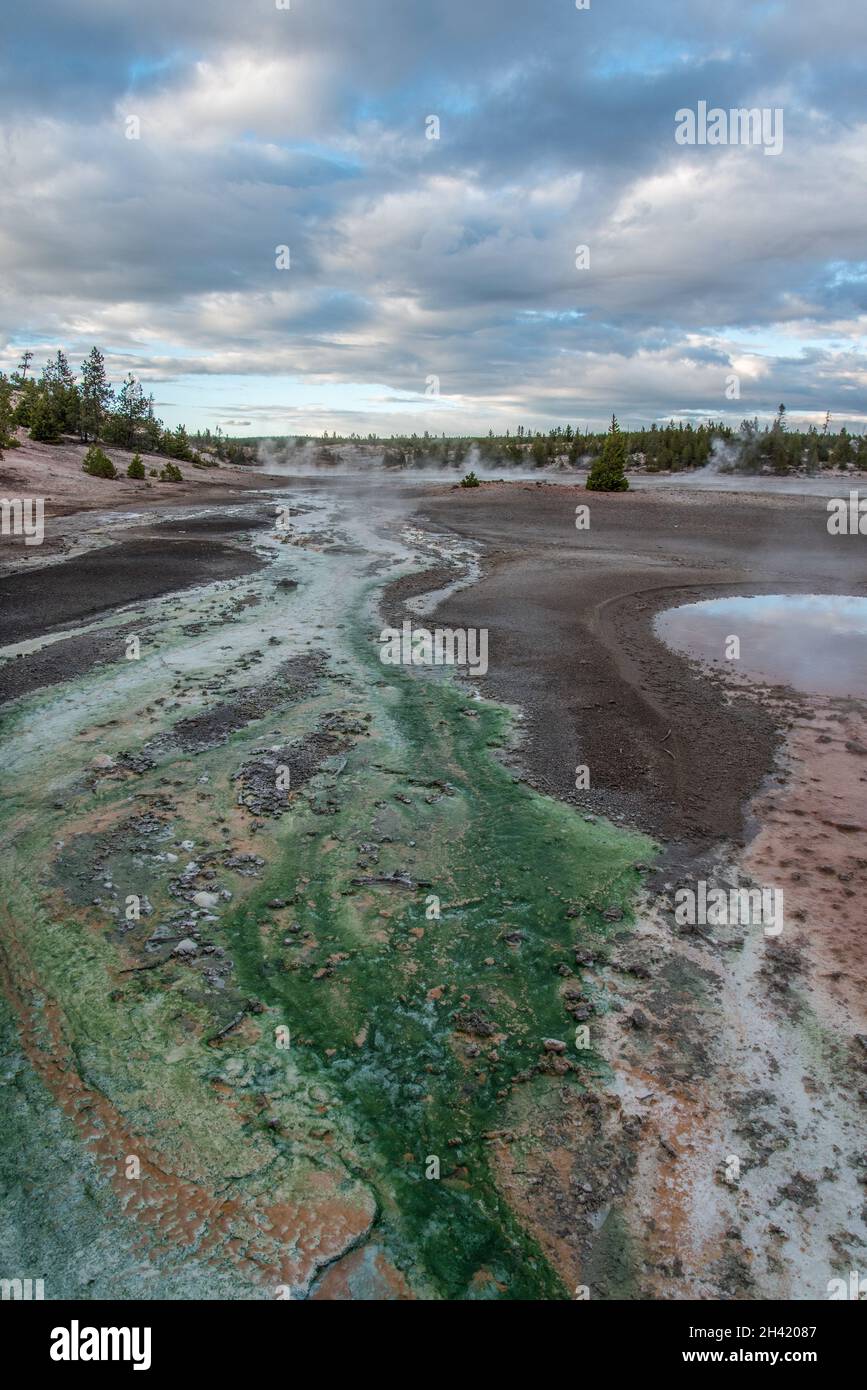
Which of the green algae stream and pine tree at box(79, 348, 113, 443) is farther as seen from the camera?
pine tree at box(79, 348, 113, 443)

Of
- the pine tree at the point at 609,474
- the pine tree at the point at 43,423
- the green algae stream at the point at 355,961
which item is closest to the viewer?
the green algae stream at the point at 355,961

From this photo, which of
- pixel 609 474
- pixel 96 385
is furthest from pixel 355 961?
pixel 96 385

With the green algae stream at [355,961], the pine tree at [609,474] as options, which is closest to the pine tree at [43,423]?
the pine tree at [609,474]

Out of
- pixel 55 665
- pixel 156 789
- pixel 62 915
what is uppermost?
pixel 55 665

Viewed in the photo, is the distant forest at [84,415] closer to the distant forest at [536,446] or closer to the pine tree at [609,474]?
the distant forest at [536,446]

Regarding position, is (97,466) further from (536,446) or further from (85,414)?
(536,446)

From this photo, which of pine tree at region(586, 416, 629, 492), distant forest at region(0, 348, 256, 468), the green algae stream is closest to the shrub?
distant forest at region(0, 348, 256, 468)

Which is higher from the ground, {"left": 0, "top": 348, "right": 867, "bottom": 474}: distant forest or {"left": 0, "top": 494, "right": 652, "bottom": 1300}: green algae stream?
{"left": 0, "top": 348, "right": 867, "bottom": 474}: distant forest

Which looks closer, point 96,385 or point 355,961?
point 355,961

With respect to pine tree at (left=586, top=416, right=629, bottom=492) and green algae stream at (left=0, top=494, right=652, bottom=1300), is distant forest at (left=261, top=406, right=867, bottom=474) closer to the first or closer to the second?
pine tree at (left=586, top=416, right=629, bottom=492)
